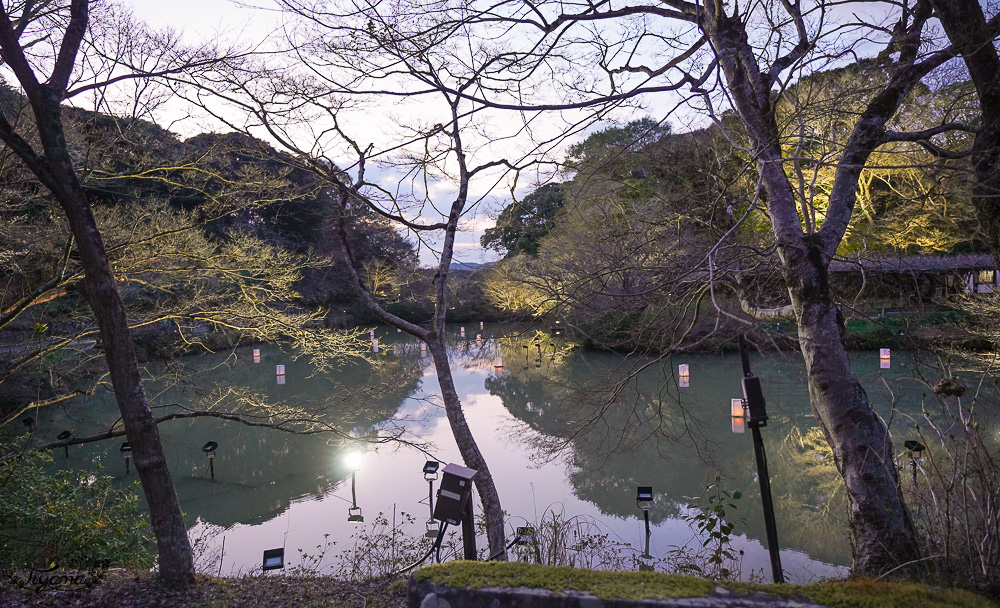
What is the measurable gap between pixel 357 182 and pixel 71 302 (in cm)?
855

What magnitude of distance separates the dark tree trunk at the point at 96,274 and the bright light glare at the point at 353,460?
5.30 meters

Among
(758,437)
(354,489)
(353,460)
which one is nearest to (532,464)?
(354,489)

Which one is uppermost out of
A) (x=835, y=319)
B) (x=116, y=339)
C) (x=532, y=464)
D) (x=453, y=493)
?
(x=116, y=339)

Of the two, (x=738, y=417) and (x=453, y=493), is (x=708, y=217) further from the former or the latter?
(x=738, y=417)

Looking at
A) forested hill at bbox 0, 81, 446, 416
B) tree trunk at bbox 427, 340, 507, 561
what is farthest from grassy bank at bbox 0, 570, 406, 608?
forested hill at bbox 0, 81, 446, 416

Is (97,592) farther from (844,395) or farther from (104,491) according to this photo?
(844,395)

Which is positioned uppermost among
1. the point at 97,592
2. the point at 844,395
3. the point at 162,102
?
the point at 162,102

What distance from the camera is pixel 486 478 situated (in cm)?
510

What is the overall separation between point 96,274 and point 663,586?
370cm

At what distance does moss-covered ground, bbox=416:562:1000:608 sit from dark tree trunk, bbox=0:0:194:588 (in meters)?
2.45

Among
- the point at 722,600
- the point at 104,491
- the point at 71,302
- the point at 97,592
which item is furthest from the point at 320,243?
the point at 722,600

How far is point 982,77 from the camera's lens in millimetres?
2918

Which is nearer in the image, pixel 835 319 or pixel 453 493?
pixel 453 493

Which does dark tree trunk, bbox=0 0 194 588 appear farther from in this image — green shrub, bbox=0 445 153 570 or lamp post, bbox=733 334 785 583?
lamp post, bbox=733 334 785 583
